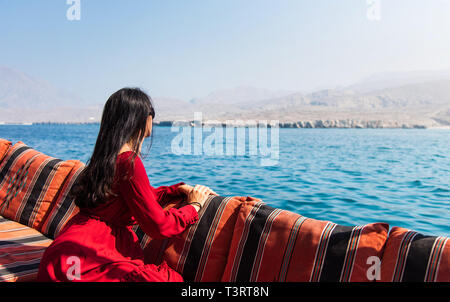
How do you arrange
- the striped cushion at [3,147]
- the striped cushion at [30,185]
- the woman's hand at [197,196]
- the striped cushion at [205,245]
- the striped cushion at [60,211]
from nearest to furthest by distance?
the striped cushion at [205,245]
the woman's hand at [197,196]
the striped cushion at [60,211]
the striped cushion at [30,185]
the striped cushion at [3,147]

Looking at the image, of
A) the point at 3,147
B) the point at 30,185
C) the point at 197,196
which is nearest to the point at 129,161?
the point at 197,196

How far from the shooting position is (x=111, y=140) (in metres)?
1.68

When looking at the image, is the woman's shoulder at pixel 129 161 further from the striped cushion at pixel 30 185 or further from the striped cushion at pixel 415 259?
the striped cushion at pixel 30 185

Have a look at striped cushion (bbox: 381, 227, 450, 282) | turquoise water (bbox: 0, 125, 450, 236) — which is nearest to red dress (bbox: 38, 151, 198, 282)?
striped cushion (bbox: 381, 227, 450, 282)

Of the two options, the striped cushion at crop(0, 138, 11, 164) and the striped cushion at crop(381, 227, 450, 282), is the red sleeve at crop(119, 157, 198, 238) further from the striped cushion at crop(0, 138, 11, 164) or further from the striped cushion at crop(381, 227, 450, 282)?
the striped cushion at crop(0, 138, 11, 164)

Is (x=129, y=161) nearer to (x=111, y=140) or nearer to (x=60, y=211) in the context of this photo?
(x=111, y=140)

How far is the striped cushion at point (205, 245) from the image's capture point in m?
2.03

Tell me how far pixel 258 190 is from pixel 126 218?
5.89 meters

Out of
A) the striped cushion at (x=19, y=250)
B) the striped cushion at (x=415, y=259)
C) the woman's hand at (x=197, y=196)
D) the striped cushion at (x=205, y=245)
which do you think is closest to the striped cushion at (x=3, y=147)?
the striped cushion at (x=19, y=250)

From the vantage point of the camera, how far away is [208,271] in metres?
2.01

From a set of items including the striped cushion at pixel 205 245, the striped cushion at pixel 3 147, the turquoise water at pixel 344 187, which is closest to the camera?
the striped cushion at pixel 205 245

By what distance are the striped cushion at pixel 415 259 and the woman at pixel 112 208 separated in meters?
1.09

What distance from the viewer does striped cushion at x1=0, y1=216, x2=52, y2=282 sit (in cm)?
221
